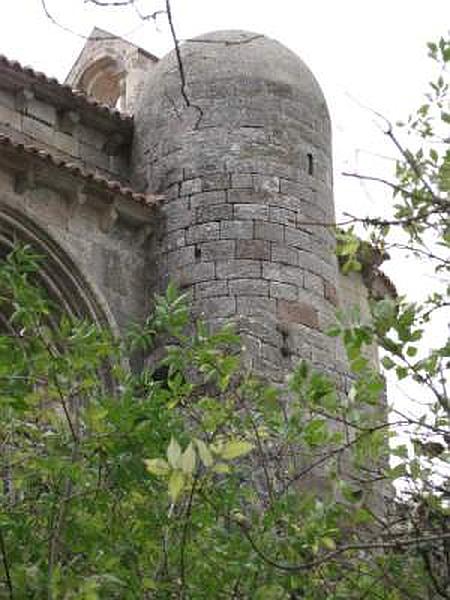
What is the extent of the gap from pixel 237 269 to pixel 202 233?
1.43 ft

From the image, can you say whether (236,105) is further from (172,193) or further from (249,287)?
(249,287)

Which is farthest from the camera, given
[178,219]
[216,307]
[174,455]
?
[178,219]

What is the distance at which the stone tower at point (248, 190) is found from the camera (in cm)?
876

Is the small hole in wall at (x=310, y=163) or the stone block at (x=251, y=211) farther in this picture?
the small hole in wall at (x=310, y=163)

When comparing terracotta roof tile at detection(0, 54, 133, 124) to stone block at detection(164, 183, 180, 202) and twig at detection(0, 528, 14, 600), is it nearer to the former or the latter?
stone block at detection(164, 183, 180, 202)

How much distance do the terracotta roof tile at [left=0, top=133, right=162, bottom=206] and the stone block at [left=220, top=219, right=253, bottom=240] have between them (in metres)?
0.62

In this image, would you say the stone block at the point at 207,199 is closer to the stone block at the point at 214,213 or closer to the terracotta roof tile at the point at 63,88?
the stone block at the point at 214,213

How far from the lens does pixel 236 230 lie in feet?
29.8

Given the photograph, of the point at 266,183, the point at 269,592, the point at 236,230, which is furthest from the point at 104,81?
the point at 269,592

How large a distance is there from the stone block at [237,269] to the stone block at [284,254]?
5.8 inches

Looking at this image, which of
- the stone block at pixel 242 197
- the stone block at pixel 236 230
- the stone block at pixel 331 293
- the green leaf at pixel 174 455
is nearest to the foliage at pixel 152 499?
the green leaf at pixel 174 455

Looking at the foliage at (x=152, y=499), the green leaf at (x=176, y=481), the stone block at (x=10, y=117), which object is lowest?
the green leaf at (x=176, y=481)

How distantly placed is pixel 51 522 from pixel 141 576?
14.3 inches

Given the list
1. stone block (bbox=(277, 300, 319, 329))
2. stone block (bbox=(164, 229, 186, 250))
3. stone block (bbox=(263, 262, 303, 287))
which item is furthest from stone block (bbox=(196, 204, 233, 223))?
stone block (bbox=(277, 300, 319, 329))
